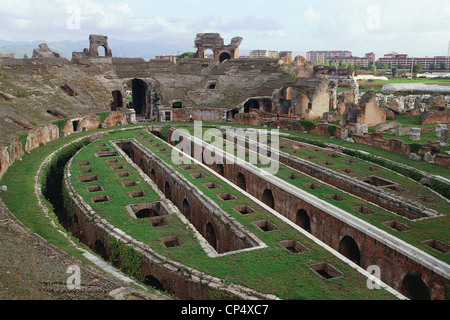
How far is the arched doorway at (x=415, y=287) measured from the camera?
1162 centimetres

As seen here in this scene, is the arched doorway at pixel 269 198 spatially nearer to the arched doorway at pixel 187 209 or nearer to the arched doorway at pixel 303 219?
the arched doorway at pixel 303 219

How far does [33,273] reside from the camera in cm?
938

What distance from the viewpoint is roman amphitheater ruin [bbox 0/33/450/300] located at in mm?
10602

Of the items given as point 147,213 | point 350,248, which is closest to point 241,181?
point 147,213

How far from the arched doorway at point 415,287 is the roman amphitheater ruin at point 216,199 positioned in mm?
32

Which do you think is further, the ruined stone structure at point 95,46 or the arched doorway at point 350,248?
the ruined stone structure at point 95,46

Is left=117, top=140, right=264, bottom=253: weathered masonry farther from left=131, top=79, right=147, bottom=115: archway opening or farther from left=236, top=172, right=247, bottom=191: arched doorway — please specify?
left=131, top=79, right=147, bottom=115: archway opening

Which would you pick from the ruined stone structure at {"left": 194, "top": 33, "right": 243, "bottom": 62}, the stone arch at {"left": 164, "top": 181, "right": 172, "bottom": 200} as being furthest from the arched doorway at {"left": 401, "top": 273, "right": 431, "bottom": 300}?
the ruined stone structure at {"left": 194, "top": 33, "right": 243, "bottom": 62}

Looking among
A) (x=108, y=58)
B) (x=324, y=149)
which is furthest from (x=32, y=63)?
(x=324, y=149)

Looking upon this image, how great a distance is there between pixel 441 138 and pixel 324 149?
21.5 feet

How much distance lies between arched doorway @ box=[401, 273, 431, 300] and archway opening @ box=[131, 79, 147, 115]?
116 feet

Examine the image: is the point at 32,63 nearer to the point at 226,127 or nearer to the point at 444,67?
the point at 226,127

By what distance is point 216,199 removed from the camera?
52.7 feet
